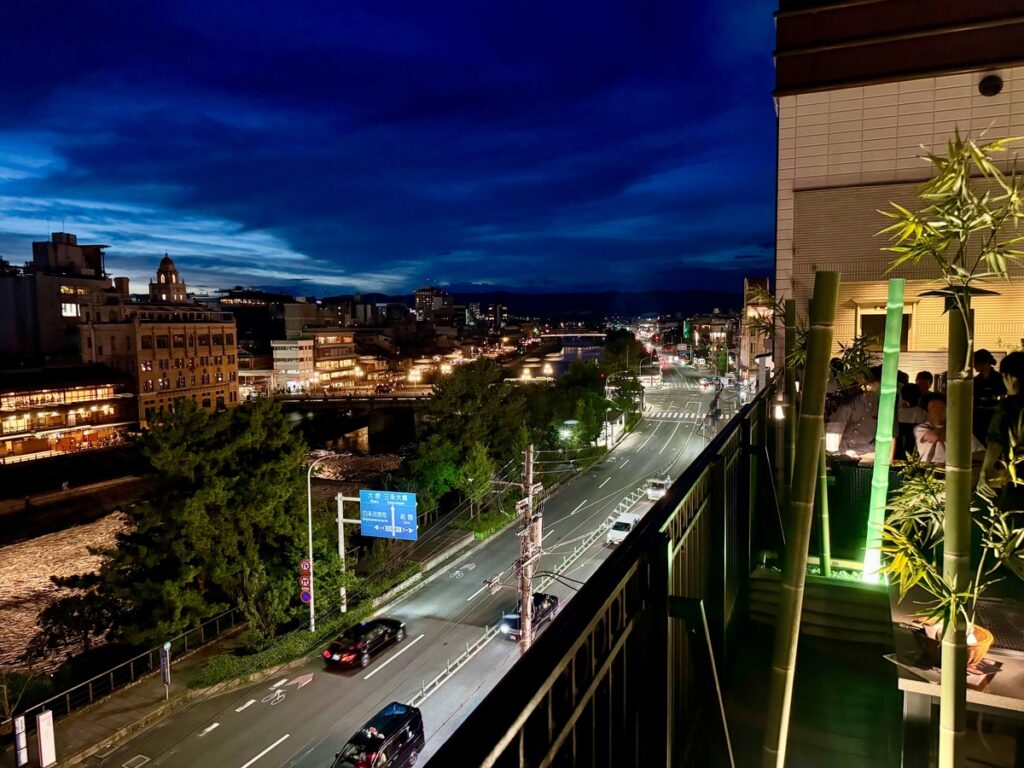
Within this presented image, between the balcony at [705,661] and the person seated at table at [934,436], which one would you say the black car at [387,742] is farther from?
the person seated at table at [934,436]

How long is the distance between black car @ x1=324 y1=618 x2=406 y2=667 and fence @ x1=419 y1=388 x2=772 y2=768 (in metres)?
9.82

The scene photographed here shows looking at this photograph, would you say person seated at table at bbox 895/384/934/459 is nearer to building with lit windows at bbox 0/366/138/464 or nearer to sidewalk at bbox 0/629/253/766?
sidewalk at bbox 0/629/253/766

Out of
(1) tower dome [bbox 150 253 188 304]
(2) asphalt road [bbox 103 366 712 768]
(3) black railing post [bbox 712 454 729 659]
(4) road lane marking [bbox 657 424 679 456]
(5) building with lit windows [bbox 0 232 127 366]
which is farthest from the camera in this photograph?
(1) tower dome [bbox 150 253 188 304]

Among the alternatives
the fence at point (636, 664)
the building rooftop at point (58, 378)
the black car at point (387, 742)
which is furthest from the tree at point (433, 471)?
the building rooftop at point (58, 378)

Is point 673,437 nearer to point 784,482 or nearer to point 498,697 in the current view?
point 784,482

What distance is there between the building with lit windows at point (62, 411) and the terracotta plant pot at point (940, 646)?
113 feet

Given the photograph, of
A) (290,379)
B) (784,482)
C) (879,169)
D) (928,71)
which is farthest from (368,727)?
(290,379)

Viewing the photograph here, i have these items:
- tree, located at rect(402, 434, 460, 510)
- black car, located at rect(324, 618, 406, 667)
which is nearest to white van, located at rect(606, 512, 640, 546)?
tree, located at rect(402, 434, 460, 510)

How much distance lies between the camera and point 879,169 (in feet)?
25.2

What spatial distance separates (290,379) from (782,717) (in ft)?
174

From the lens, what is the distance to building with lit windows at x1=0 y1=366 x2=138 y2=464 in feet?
96.1

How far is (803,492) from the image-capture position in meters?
1.69

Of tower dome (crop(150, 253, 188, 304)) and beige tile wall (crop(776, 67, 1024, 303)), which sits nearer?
beige tile wall (crop(776, 67, 1024, 303))

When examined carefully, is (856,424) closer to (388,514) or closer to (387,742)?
(387,742)
